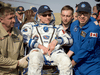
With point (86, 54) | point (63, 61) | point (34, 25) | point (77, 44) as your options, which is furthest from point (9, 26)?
point (86, 54)

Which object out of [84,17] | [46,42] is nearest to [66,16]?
[84,17]

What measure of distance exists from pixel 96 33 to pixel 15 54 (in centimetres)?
182

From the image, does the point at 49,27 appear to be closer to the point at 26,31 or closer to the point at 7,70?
the point at 26,31

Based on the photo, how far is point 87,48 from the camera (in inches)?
107

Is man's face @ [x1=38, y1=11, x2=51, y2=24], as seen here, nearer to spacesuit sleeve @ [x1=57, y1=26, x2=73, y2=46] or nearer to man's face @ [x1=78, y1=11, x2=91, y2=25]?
spacesuit sleeve @ [x1=57, y1=26, x2=73, y2=46]

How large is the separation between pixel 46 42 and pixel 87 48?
93 cm

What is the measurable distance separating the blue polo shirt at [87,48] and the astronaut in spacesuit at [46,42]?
0.70 ft

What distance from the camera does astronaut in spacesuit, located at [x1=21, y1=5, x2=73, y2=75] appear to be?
2.28 m

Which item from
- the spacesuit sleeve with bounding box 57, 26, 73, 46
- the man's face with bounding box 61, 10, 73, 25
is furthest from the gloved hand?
the man's face with bounding box 61, 10, 73, 25

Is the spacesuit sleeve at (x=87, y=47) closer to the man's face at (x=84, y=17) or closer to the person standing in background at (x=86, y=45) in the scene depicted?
the person standing in background at (x=86, y=45)

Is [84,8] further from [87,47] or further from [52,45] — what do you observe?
[52,45]

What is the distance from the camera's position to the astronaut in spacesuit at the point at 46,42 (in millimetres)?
2277

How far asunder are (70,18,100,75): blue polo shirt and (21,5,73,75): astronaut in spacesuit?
0.21 metres

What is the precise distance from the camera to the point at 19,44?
252 cm
